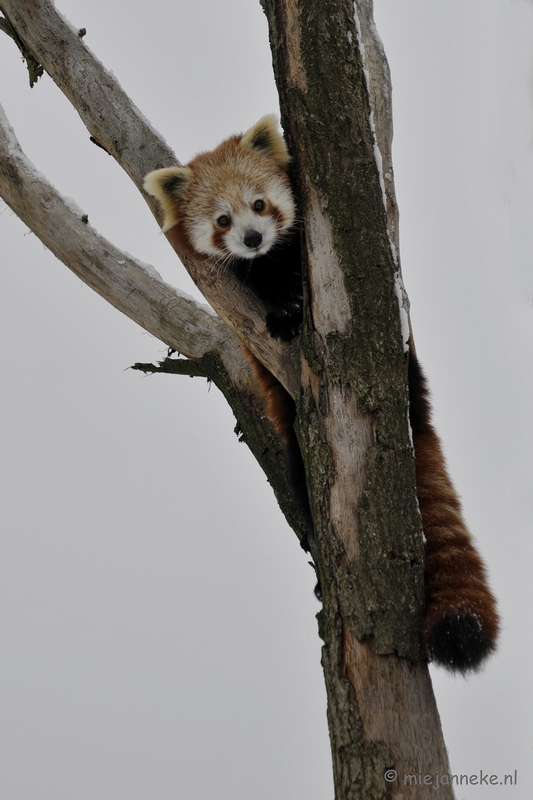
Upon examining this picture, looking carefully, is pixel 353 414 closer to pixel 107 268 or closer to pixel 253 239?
pixel 253 239

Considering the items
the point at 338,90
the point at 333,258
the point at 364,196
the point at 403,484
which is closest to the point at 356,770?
the point at 403,484

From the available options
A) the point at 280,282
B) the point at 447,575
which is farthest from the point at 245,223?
the point at 447,575

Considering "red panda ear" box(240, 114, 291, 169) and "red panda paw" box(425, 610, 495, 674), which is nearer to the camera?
"red panda paw" box(425, 610, 495, 674)

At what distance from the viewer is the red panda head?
2348 millimetres

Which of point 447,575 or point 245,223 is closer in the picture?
point 447,575

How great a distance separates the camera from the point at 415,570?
177 cm

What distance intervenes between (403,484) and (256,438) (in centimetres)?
106

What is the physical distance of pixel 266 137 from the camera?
246 centimetres

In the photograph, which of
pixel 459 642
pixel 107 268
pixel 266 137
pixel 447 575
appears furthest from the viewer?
pixel 107 268

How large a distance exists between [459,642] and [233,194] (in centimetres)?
169

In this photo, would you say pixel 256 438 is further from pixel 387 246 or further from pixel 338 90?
pixel 338 90

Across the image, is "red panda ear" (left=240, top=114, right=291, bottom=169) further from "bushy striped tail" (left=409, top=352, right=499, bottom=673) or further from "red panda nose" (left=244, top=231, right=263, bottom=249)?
"bushy striped tail" (left=409, top=352, right=499, bottom=673)

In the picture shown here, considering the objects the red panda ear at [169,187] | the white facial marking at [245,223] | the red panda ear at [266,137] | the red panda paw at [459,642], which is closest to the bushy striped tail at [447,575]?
the red panda paw at [459,642]

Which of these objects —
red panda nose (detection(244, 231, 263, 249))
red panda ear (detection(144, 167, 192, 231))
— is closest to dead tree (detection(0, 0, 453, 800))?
red panda nose (detection(244, 231, 263, 249))
